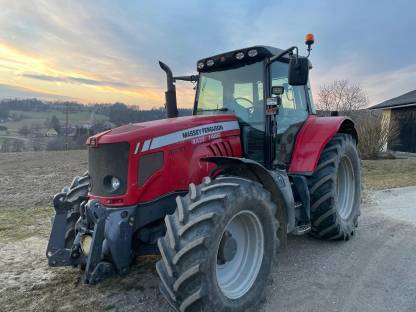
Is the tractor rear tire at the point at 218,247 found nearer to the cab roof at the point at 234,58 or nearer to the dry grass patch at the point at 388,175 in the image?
the cab roof at the point at 234,58

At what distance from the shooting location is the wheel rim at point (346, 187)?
533 centimetres

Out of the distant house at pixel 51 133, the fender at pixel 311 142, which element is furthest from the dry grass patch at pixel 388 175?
the distant house at pixel 51 133

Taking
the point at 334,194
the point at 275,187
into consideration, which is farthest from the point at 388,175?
the point at 275,187

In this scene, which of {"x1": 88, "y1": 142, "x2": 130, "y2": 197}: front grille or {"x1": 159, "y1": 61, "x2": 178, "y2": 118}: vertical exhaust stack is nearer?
{"x1": 88, "y1": 142, "x2": 130, "y2": 197}: front grille

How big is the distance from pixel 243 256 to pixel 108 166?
1459mm

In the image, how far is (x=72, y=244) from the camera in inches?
135

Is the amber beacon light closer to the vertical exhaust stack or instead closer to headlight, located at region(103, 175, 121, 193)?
the vertical exhaust stack

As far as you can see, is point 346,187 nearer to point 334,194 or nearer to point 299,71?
point 334,194

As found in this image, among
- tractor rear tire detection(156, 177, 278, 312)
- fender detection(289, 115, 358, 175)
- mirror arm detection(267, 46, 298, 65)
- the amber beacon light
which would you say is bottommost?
tractor rear tire detection(156, 177, 278, 312)

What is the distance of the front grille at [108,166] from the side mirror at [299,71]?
1827 millimetres

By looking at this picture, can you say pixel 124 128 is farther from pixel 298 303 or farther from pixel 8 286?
pixel 298 303

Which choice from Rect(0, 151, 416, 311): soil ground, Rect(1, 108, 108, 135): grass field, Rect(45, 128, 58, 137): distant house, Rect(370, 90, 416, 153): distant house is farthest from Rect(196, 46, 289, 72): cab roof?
Rect(1, 108, 108, 135): grass field

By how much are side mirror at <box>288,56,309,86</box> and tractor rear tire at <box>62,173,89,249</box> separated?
2.48 meters

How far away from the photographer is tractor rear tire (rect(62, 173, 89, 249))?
3561mm
